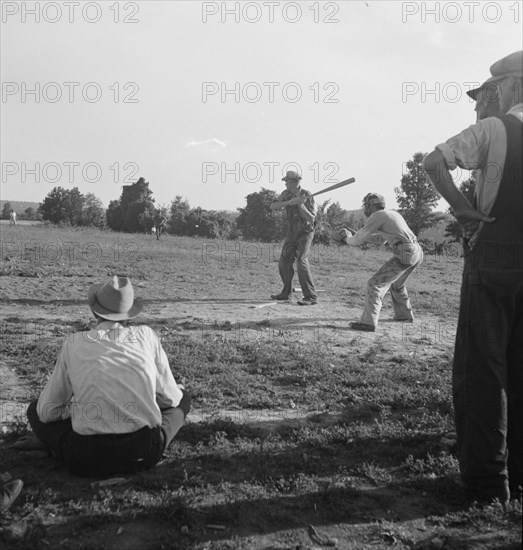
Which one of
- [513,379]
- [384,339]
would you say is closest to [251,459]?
[513,379]

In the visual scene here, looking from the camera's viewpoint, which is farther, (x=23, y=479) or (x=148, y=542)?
(x=23, y=479)

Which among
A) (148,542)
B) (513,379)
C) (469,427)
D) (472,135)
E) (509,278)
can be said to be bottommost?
(148,542)

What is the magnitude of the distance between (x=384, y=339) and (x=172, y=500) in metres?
5.36

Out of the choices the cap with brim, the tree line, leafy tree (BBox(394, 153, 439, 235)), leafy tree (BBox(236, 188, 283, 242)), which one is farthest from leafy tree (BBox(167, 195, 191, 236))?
the cap with brim

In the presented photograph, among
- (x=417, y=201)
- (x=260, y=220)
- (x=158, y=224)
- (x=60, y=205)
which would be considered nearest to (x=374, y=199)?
(x=158, y=224)

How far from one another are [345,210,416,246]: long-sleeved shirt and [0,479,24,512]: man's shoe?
6.16 metres

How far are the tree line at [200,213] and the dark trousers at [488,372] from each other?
4860 cm

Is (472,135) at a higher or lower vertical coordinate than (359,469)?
higher

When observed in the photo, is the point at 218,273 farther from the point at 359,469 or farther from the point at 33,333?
the point at 359,469

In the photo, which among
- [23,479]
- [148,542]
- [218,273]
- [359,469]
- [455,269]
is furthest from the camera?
[455,269]

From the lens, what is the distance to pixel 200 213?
6506 cm

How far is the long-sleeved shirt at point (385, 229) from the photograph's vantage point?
9.09 metres

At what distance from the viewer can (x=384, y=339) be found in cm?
856

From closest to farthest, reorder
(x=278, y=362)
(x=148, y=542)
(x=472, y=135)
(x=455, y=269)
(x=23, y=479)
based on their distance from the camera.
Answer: (x=148, y=542) → (x=472, y=135) → (x=23, y=479) → (x=278, y=362) → (x=455, y=269)
